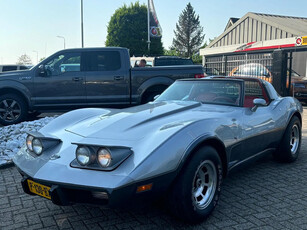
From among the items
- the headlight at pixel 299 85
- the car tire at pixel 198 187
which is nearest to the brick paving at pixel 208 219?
the car tire at pixel 198 187

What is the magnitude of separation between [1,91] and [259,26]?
21.9m

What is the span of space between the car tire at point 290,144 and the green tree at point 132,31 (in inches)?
1579

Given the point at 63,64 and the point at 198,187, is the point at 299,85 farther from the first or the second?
the point at 198,187

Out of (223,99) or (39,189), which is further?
(223,99)

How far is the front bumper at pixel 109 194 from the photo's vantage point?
2367 millimetres

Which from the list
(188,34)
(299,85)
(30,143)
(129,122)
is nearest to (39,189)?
(30,143)

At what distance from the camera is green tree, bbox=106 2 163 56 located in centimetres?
4516

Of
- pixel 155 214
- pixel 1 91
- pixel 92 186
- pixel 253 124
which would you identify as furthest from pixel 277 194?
pixel 1 91

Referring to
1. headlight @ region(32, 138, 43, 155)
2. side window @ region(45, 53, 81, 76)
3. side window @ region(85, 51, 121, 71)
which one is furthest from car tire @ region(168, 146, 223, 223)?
side window @ region(45, 53, 81, 76)

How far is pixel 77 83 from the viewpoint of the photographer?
7.96 metres

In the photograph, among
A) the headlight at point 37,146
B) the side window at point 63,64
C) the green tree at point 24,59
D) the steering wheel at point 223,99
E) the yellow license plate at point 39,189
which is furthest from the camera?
the green tree at point 24,59

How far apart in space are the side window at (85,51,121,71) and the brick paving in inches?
177

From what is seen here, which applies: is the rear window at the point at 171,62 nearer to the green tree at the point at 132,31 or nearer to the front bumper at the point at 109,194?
the front bumper at the point at 109,194

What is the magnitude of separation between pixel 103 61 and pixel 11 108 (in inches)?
103
